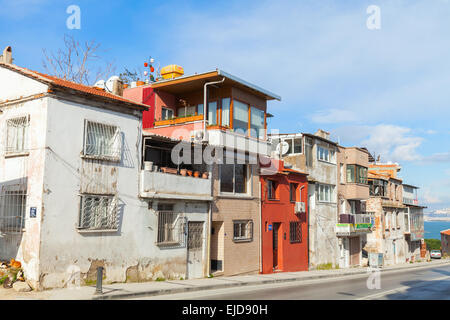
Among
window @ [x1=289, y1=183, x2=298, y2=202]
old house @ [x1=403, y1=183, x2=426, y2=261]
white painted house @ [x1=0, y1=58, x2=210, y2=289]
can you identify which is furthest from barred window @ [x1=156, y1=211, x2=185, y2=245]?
old house @ [x1=403, y1=183, x2=426, y2=261]

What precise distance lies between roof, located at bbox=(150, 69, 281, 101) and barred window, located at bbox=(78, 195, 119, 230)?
8.81 m

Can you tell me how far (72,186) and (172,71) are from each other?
11770 millimetres

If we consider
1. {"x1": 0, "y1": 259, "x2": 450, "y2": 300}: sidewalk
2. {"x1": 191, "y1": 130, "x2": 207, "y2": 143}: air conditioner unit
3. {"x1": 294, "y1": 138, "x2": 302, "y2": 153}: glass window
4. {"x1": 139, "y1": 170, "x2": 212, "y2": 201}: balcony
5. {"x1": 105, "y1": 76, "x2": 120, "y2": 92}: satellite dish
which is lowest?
{"x1": 0, "y1": 259, "x2": 450, "y2": 300}: sidewalk

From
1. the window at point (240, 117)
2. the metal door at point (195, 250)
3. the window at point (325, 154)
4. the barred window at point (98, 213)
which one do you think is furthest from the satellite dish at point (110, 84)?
the window at point (325, 154)

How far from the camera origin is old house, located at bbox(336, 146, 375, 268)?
124 ft

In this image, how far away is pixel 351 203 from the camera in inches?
1629

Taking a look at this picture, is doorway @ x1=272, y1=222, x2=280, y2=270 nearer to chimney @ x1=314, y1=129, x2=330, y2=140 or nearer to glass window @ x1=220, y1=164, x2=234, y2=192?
glass window @ x1=220, y1=164, x2=234, y2=192

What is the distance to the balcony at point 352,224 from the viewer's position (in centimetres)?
3688

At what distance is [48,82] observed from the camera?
1506 centimetres

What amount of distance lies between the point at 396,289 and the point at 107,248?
472 inches

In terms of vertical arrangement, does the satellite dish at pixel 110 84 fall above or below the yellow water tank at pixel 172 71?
below

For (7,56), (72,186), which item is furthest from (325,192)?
(7,56)

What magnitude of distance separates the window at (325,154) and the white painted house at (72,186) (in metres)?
20.2

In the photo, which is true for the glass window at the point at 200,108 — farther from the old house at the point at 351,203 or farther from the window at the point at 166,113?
the old house at the point at 351,203
